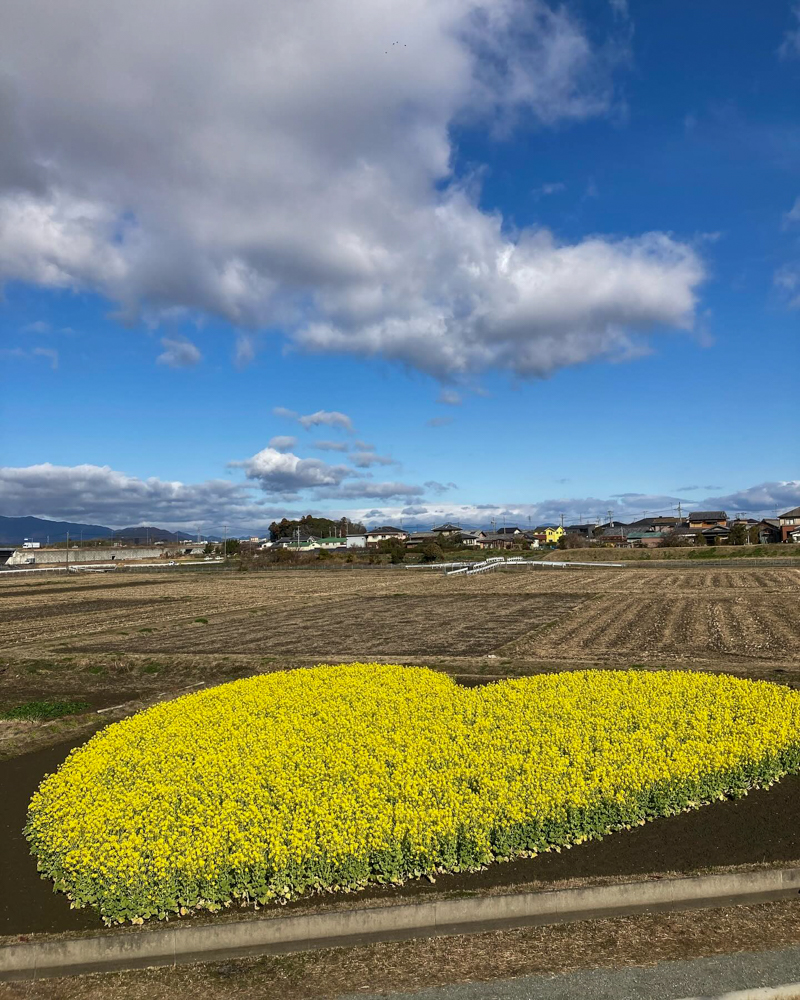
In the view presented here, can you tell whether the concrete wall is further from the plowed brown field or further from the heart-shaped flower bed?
the heart-shaped flower bed

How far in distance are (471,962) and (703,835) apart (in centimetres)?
415

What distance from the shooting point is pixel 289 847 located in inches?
283

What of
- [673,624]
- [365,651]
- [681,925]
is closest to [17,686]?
[365,651]

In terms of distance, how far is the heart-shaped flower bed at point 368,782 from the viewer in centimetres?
712

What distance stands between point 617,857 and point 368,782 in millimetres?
3160

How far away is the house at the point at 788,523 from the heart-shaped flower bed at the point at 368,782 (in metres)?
111

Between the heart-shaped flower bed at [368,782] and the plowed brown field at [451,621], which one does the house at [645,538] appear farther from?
the heart-shaped flower bed at [368,782]

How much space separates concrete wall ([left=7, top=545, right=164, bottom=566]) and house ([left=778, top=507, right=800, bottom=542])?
124 metres

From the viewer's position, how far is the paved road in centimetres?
531

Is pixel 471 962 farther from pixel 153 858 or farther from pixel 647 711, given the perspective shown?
pixel 647 711

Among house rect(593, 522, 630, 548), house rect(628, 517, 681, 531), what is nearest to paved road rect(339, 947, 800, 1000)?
house rect(593, 522, 630, 548)

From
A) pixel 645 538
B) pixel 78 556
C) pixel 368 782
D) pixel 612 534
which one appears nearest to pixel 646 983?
pixel 368 782

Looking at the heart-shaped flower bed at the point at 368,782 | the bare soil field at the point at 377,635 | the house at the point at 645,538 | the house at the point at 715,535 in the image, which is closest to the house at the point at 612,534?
the house at the point at 645,538

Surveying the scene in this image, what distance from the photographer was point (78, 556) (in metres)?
142
